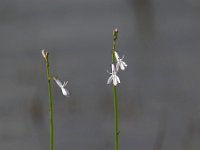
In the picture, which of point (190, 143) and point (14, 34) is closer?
point (14, 34)

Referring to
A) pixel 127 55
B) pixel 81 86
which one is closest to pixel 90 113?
pixel 81 86

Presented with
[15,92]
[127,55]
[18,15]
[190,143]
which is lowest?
[190,143]

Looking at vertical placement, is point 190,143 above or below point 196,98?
below

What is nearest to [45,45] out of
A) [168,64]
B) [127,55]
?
[127,55]

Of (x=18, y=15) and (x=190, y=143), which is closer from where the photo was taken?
(x=18, y=15)

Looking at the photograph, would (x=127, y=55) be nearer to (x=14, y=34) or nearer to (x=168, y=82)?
(x=168, y=82)

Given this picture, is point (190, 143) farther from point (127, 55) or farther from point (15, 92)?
point (15, 92)
